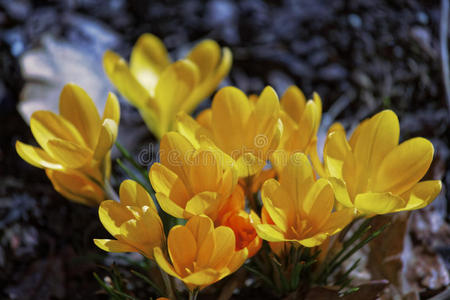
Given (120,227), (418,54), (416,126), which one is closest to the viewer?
(120,227)

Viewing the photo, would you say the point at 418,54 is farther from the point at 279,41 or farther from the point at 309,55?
the point at 279,41

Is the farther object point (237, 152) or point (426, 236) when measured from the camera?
point (426, 236)

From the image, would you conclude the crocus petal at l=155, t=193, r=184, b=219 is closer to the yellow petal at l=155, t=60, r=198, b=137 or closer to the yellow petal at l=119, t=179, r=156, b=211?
the yellow petal at l=119, t=179, r=156, b=211

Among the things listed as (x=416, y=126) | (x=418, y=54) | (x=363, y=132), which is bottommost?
(x=416, y=126)

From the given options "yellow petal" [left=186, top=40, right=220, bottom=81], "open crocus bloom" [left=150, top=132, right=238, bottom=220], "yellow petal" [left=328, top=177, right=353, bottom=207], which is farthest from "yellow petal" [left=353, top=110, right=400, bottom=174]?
"yellow petal" [left=186, top=40, right=220, bottom=81]

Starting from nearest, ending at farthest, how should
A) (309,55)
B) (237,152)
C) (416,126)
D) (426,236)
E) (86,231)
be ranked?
(237,152)
(426,236)
(86,231)
(416,126)
(309,55)

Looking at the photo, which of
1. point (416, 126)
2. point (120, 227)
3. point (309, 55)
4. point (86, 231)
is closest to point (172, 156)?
point (120, 227)

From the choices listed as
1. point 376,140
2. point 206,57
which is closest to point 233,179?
point 376,140

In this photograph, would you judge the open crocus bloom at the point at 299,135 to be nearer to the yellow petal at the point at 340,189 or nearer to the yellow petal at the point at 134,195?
the yellow petal at the point at 340,189
